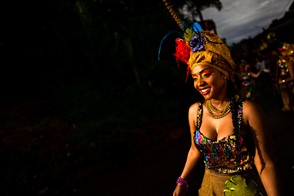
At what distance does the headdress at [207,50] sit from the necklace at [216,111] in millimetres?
222

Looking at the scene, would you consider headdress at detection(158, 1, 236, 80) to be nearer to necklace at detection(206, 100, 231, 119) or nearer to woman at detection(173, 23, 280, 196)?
woman at detection(173, 23, 280, 196)

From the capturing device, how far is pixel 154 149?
8.08 metres

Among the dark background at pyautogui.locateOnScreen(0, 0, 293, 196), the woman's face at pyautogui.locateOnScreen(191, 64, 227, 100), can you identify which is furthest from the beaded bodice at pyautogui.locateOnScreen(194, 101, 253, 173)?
the dark background at pyautogui.locateOnScreen(0, 0, 293, 196)

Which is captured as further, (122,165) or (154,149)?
(154,149)

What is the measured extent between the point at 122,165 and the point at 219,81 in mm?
5829

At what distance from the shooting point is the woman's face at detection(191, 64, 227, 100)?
5.87 feet

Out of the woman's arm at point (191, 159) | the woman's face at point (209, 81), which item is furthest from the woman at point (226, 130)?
the woman's arm at point (191, 159)

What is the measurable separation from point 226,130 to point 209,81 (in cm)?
36

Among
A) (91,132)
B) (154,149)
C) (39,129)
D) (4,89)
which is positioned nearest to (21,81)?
(4,89)

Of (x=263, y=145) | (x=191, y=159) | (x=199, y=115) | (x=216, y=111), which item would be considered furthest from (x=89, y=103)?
(x=263, y=145)

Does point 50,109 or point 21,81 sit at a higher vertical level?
point 21,81

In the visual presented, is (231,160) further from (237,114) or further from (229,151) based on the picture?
(237,114)

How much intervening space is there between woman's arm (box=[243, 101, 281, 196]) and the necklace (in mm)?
146

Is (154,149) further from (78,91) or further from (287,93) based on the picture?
(78,91)
